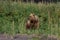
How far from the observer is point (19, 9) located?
1098cm

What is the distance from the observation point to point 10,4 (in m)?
11.3

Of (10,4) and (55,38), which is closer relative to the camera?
(55,38)

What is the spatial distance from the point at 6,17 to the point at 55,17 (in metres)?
2.09

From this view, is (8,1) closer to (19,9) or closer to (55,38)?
(19,9)

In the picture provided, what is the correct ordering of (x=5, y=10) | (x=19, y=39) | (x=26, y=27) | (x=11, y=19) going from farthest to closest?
1. (x=5, y=10)
2. (x=11, y=19)
3. (x=26, y=27)
4. (x=19, y=39)

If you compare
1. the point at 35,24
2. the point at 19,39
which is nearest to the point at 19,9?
the point at 35,24

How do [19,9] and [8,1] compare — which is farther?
[8,1]

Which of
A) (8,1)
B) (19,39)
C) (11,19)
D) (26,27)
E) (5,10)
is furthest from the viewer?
(8,1)

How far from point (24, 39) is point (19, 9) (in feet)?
15.8

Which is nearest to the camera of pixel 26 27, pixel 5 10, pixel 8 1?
pixel 26 27

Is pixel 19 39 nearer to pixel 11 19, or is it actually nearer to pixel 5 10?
pixel 11 19

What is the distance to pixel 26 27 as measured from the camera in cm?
831

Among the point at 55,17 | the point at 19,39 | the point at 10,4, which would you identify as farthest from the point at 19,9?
the point at 19,39

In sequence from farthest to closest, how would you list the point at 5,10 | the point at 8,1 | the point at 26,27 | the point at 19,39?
the point at 8,1, the point at 5,10, the point at 26,27, the point at 19,39
